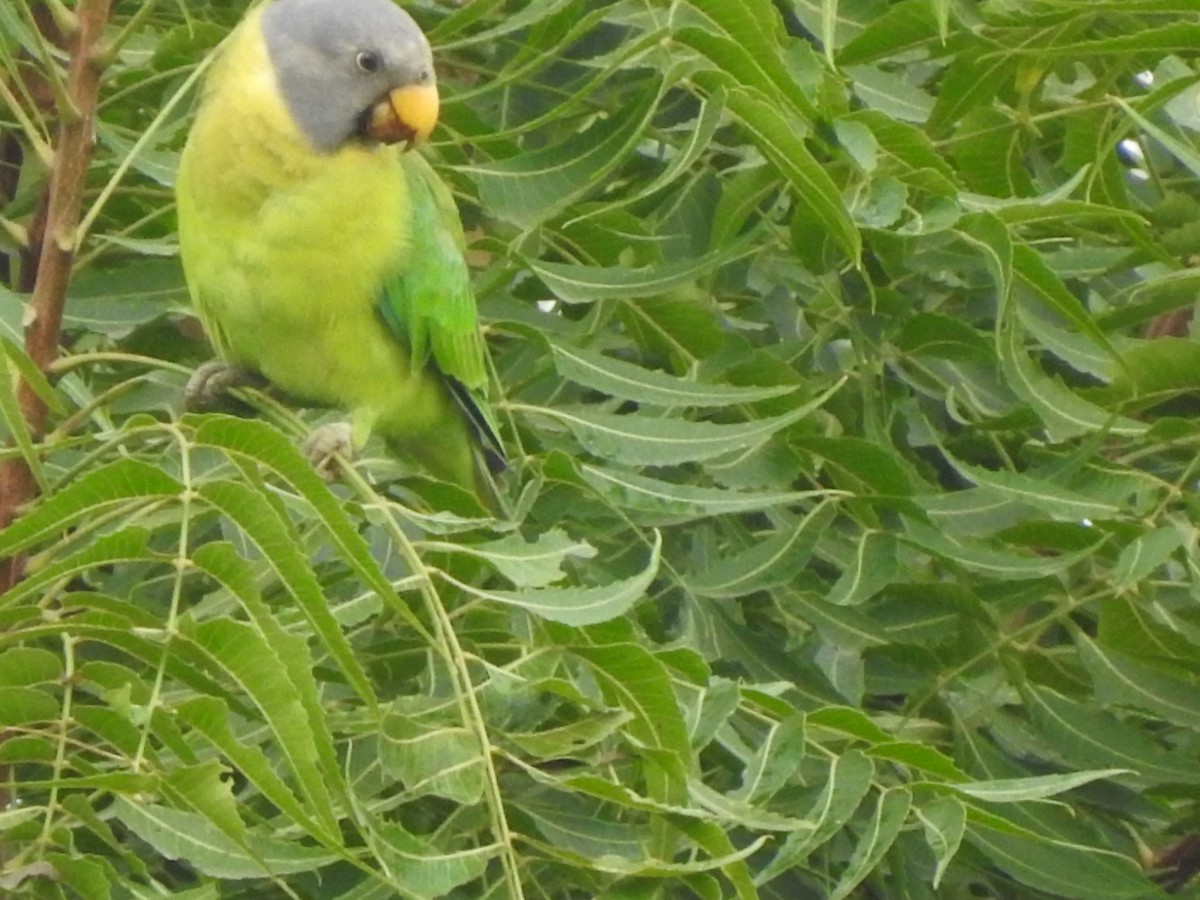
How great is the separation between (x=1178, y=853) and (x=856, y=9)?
38.3 inches

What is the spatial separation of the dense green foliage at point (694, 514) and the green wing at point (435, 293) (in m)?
0.06

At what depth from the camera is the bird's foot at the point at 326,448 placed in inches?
69.6

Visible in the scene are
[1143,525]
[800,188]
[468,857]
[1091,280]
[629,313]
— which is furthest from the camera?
[1091,280]

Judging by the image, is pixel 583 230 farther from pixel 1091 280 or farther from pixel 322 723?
pixel 322 723

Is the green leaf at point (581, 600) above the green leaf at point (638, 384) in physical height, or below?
above

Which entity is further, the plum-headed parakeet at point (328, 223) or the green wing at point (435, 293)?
the green wing at point (435, 293)

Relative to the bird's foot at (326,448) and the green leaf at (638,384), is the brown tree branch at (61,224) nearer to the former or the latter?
the bird's foot at (326,448)

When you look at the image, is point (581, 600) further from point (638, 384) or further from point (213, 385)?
point (213, 385)

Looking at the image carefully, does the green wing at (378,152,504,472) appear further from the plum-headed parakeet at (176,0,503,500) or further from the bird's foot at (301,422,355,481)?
the bird's foot at (301,422,355,481)

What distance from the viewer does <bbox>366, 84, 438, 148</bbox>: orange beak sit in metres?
1.80

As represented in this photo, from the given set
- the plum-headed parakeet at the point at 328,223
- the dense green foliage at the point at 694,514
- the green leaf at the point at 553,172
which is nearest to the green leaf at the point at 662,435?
the dense green foliage at the point at 694,514

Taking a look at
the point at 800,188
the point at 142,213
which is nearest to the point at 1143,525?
the point at 800,188

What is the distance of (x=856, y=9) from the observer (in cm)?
188

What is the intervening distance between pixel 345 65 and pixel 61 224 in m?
0.54
